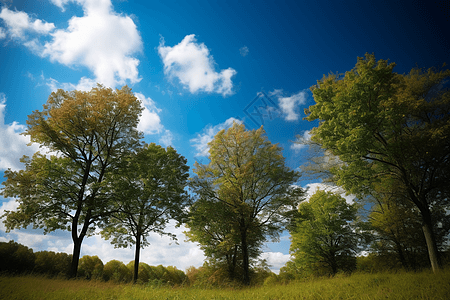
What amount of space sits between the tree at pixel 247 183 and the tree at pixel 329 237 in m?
6.55

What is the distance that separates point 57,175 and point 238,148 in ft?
39.2

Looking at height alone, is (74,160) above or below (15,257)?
above

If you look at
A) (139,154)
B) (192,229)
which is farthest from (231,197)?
(139,154)

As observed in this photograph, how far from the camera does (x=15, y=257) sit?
1343cm

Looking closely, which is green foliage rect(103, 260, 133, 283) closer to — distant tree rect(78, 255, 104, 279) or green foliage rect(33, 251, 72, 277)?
distant tree rect(78, 255, 104, 279)

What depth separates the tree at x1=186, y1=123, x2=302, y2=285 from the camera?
580 inches

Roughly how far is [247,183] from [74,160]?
12.4 metres

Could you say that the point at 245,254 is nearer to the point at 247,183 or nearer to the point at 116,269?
the point at 247,183

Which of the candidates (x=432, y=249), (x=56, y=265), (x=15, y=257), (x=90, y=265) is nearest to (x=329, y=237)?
(x=432, y=249)

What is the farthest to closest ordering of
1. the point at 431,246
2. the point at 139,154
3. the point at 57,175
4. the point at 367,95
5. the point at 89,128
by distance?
1. the point at 139,154
2. the point at 89,128
3. the point at 57,175
4. the point at 367,95
5. the point at 431,246

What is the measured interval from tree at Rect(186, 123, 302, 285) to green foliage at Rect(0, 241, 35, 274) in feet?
38.6

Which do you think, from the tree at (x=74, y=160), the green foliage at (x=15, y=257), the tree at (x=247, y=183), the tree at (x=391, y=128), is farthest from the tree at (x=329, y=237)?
the green foliage at (x=15, y=257)

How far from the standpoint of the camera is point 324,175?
44.3ft

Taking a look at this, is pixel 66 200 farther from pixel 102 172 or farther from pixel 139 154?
pixel 139 154
